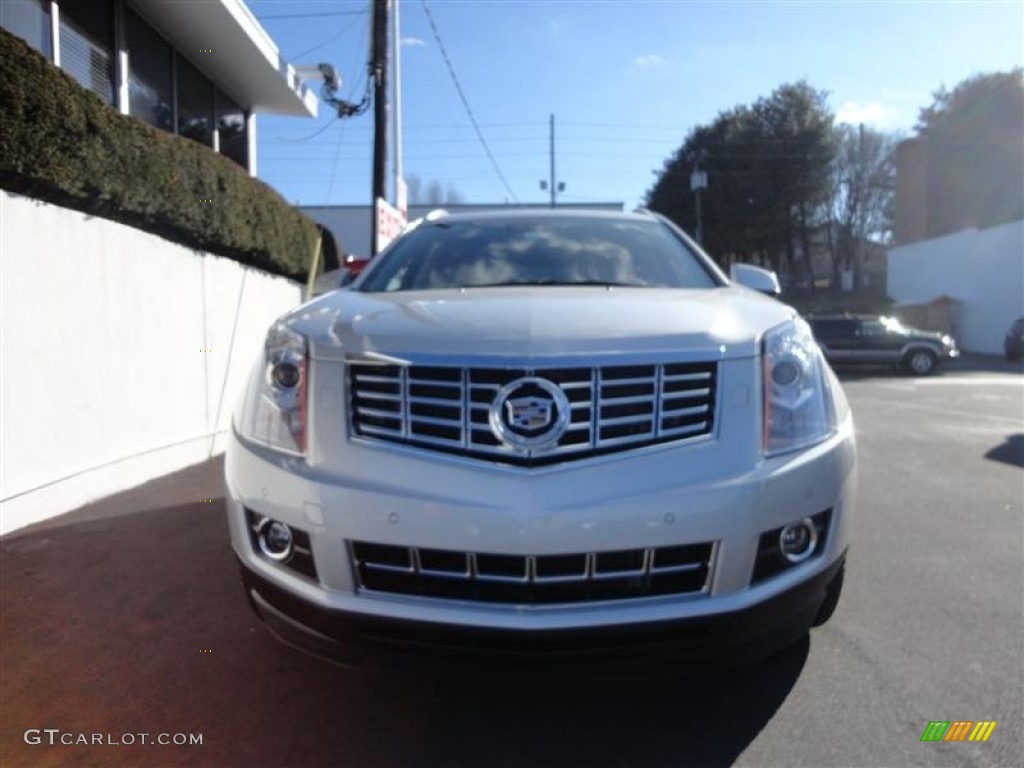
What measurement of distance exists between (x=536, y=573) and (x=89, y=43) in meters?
9.28

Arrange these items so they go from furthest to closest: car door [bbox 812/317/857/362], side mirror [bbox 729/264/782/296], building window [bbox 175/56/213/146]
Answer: car door [bbox 812/317/857/362] < building window [bbox 175/56/213/146] < side mirror [bbox 729/264/782/296]

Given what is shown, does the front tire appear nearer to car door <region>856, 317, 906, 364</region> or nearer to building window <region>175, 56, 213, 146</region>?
car door <region>856, 317, 906, 364</region>

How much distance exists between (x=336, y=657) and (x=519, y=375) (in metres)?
1.01

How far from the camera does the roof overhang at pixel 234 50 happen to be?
10.3 metres

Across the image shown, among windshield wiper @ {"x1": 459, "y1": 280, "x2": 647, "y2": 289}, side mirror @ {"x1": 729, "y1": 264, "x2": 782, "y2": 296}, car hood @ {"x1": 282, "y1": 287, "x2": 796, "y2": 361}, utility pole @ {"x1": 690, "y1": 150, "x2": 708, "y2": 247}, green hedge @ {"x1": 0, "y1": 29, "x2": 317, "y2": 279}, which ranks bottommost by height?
car hood @ {"x1": 282, "y1": 287, "x2": 796, "y2": 361}

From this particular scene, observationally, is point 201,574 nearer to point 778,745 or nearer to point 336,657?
point 336,657

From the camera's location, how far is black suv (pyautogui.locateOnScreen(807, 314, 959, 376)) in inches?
779

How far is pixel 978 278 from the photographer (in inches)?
1123

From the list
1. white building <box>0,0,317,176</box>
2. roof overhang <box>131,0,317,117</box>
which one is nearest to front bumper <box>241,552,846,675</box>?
white building <box>0,0,317,176</box>

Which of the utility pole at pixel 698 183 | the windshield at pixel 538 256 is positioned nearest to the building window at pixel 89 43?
the windshield at pixel 538 256

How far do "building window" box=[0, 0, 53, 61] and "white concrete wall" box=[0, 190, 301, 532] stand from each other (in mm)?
2698

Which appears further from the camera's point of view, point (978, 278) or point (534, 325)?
point (978, 278)

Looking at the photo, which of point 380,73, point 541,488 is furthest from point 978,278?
point 541,488

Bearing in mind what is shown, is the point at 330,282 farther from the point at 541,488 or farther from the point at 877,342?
the point at 877,342
